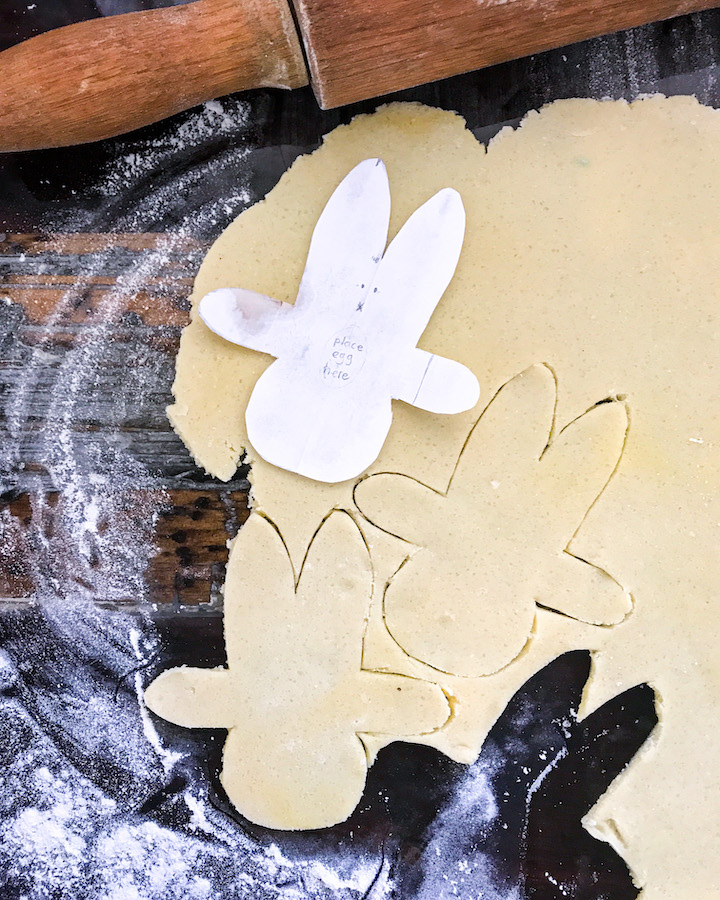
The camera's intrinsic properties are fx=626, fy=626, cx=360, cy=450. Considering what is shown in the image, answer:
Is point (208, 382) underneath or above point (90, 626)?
above

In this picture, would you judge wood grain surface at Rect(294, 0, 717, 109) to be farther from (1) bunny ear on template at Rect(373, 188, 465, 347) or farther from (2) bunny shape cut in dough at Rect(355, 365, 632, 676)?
(2) bunny shape cut in dough at Rect(355, 365, 632, 676)

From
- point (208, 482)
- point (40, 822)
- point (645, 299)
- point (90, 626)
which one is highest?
point (645, 299)

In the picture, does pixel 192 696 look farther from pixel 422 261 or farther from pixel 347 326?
pixel 422 261

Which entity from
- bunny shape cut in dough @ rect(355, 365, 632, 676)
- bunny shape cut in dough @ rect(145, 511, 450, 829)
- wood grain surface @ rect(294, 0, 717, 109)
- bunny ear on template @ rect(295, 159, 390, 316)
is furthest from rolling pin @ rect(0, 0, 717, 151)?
bunny shape cut in dough @ rect(145, 511, 450, 829)

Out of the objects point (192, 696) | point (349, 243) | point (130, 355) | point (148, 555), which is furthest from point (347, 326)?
point (192, 696)

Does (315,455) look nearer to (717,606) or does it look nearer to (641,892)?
(717,606)

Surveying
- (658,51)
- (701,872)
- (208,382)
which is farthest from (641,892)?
(658,51)
